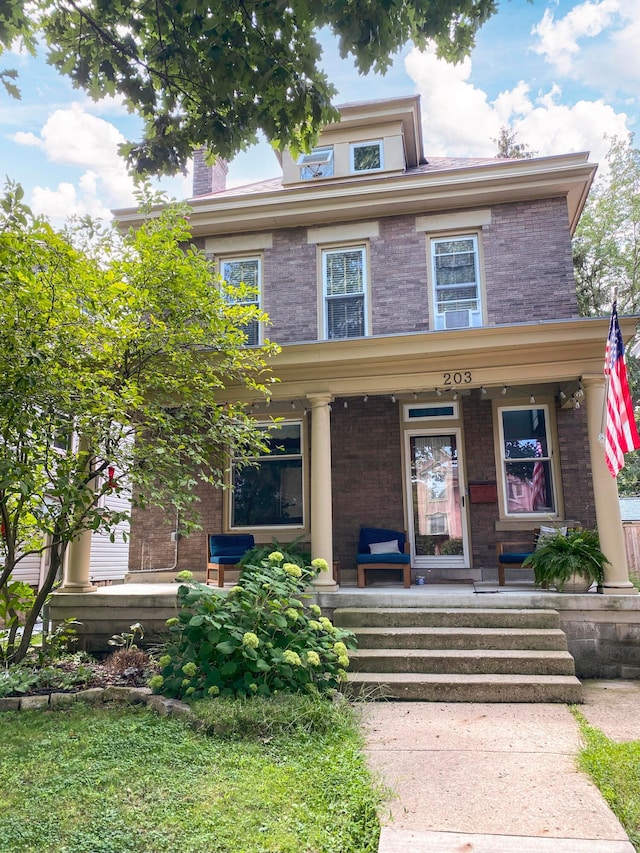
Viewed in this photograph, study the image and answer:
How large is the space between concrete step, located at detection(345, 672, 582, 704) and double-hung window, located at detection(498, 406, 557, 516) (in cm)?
383

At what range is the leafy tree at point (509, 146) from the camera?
20547mm

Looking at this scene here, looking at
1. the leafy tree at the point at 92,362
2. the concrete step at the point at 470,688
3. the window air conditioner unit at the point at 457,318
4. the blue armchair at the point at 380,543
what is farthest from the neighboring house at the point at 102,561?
the concrete step at the point at 470,688

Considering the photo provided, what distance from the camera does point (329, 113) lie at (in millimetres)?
3814

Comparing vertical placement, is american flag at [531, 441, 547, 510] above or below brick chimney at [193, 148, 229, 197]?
below

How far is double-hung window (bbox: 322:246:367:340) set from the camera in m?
9.57

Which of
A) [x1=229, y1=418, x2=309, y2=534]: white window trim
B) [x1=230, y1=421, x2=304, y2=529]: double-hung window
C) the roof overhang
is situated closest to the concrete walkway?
[x1=229, y1=418, x2=309, y2=534]: white window trim

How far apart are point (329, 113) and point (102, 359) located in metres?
3.26

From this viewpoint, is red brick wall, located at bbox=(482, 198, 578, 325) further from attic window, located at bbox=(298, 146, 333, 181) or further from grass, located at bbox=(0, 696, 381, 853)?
grass, located at bbox=(0, 696, 381, 853)

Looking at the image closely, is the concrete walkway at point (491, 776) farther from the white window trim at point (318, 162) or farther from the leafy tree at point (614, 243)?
the leafy tree at point (614, 243)

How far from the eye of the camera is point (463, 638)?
19.0 ft

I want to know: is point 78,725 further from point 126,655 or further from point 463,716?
point 463,716

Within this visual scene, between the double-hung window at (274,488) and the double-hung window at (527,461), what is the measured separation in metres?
3.23

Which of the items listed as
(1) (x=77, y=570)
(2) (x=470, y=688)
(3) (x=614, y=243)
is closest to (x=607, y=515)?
(2) (x=470, y=688)

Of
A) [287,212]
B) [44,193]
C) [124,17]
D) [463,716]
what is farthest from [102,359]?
[287,212]
